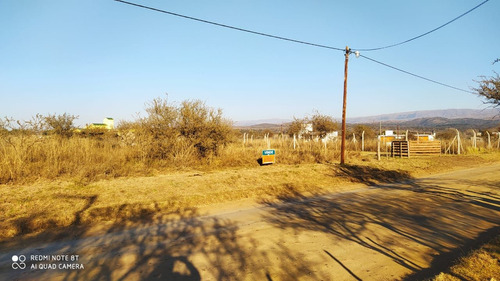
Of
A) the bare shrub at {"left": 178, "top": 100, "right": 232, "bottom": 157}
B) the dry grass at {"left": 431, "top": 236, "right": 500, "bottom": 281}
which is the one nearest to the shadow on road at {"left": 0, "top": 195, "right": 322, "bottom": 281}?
the dry grass at {"left": 431, "top": 236, "right": 500, "bottom": 281}

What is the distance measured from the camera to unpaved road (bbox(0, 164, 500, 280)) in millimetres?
4382

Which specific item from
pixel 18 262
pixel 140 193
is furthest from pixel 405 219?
pixel 18 262

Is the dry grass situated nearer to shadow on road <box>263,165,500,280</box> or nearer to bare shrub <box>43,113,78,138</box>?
shadow on road <box>263,165,500,280</box>

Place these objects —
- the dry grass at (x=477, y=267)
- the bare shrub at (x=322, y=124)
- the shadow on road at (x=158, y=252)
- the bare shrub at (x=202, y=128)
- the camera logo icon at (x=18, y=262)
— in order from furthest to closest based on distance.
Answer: the bare shrub at (x=322, y=124)
the bare shrub at (x=202, y=128)
the camera logo icon at (x=18, y=262)
the shadow on road at (x=158, y=252)
the dry grass at (x=477, y=267)

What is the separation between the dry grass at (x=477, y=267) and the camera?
3887 mm

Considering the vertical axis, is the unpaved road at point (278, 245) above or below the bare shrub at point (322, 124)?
below

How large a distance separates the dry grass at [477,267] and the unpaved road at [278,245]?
0.33 meters

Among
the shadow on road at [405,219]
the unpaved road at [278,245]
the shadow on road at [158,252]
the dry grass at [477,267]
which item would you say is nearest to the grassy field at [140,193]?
the shadow on road at [158,252]

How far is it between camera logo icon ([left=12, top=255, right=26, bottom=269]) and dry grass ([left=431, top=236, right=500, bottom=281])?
650 cm

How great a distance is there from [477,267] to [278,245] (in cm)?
317

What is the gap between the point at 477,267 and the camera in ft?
13.8

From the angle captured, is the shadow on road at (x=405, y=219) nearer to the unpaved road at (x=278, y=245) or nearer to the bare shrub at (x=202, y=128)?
the unpaved road at (x=278, y=245)

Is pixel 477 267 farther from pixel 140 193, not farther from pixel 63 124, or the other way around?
pixel 63 124

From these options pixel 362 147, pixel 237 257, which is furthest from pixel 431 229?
pixel 362 147
